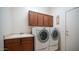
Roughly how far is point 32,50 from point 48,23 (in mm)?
494

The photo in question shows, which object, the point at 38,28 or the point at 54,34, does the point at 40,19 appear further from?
the point at 54,34

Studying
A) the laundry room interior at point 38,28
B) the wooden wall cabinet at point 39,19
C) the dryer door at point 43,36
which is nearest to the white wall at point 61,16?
the laundry room interior at point 38,28

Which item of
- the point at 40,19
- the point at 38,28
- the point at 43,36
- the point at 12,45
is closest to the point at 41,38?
the point at 43,36

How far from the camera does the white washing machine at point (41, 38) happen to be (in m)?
1.48

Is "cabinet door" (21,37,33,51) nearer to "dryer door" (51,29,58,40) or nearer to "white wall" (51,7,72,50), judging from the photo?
"dryer door" (51,29,58,40)

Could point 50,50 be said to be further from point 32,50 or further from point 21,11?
point 21,11

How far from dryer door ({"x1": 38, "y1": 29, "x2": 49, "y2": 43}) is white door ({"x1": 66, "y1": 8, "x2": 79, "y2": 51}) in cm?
33

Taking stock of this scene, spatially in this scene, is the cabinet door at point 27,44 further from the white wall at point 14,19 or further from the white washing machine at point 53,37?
the white washing machine at point 53,37

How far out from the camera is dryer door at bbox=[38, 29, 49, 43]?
59.7 inches

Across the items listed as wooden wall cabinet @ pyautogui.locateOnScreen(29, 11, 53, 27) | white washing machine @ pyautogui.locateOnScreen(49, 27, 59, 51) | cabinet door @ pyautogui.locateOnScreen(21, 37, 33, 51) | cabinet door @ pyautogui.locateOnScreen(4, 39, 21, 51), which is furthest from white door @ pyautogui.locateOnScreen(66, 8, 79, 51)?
cabinet door @ pyautogui.locateOnScreen(4, 39, 21, 51)
